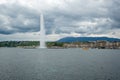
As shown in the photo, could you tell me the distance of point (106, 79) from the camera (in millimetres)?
45750

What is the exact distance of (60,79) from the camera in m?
45.3

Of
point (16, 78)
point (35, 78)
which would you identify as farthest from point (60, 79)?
point (16, 78)

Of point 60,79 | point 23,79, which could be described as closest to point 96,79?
point 60,79

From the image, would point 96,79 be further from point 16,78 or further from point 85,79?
point 16,78

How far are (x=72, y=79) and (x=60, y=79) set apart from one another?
223cm

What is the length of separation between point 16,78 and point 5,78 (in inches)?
79.0

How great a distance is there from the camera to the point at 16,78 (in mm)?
45562

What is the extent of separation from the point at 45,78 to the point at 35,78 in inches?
74.8

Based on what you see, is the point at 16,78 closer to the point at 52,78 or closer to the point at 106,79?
the point at 52,78

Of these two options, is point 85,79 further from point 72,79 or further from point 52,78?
point 52,78

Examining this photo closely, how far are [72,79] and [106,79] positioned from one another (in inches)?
249

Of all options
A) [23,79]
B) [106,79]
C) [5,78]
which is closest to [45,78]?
[23,79]

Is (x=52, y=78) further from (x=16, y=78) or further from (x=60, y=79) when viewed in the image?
(x=16, y=78)

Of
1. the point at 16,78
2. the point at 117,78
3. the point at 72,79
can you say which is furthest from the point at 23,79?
the point at 117,78
